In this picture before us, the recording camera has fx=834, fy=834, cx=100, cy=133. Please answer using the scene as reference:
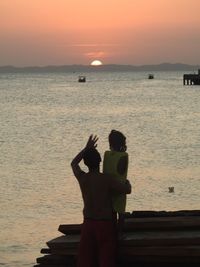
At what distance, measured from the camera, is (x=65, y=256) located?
30.0 feet

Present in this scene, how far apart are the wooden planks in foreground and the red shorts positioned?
0.18 meters

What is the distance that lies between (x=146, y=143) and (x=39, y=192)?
26106 mm

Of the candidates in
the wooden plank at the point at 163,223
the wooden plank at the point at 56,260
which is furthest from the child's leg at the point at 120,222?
the wooden plank at the point at 56,260

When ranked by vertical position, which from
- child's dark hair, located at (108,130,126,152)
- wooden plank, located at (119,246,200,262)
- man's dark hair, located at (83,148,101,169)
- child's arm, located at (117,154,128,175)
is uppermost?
child's dark hair, located at (108,130,126,152)

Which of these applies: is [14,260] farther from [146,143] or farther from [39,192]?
[146,143]

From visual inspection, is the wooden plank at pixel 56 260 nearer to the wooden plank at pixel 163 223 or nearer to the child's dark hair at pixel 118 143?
the wooden plank at pixel 163 223

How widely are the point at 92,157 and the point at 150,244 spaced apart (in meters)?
1.10

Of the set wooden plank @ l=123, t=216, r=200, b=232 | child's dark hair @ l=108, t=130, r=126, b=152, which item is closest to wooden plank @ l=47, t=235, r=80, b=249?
wooden plank @ l=123, t=216, r=200, b=232

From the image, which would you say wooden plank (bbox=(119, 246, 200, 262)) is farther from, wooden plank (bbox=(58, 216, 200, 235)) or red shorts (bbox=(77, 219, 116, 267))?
wooden plank (bbox=(58, 216, 200, 235))

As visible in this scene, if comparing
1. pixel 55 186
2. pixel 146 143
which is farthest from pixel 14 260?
pixel 146 143

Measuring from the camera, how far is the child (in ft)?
29.6

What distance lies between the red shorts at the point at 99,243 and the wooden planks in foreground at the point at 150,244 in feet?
0.58

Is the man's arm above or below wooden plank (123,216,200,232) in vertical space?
above

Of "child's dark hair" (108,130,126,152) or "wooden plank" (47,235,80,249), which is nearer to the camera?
"wooden plank" (47,235,80,249)
